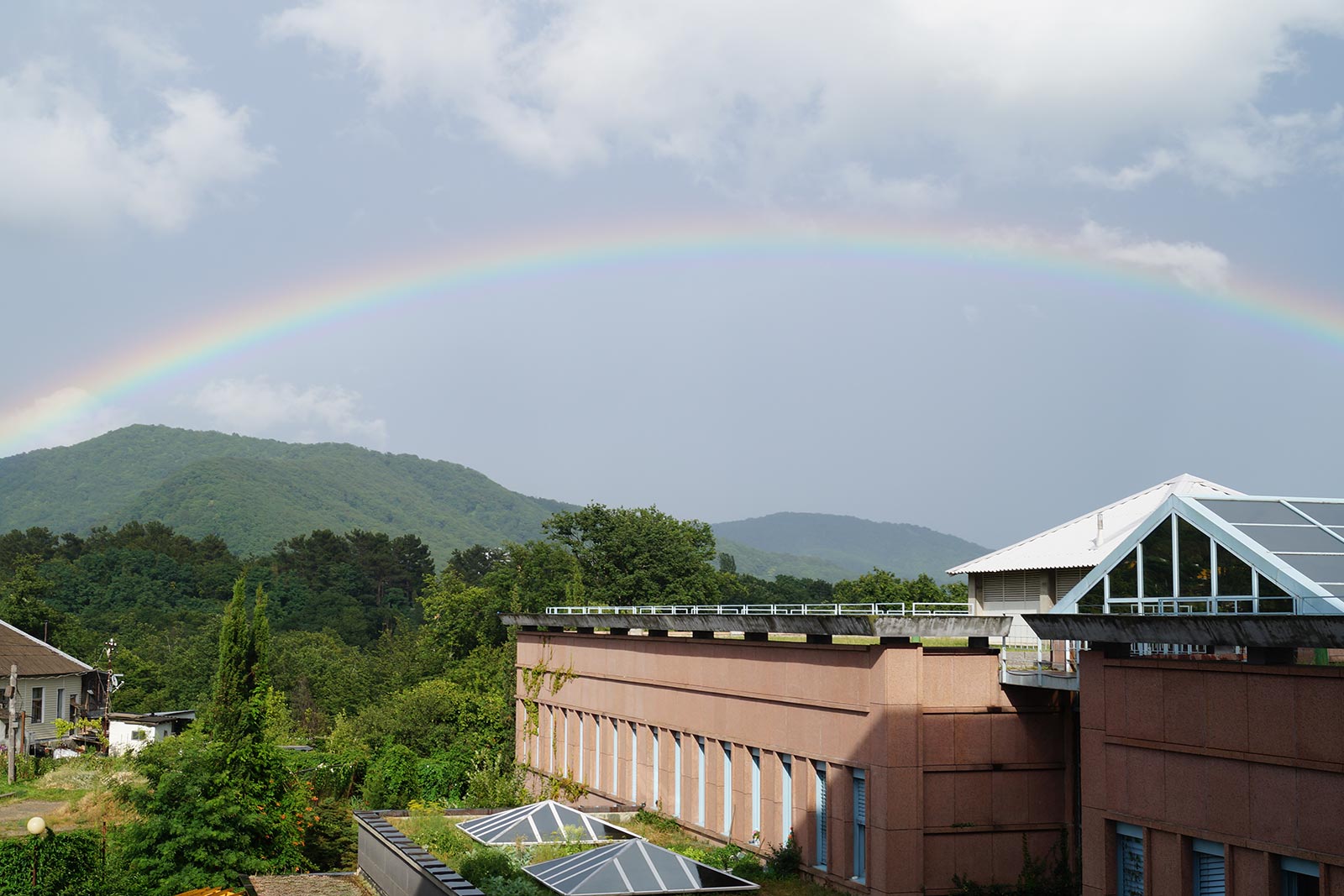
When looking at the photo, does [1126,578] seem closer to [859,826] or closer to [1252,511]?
[1252,511]

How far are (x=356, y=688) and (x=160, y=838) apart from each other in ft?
154

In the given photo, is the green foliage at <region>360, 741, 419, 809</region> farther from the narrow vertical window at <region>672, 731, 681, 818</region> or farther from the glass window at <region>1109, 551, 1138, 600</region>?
the glass window at <region>1109, 551, 1138, 600</region>

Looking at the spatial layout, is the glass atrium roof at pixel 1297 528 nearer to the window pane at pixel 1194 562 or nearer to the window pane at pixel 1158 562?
the window pane at pixel 1194 562

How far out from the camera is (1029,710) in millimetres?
23094

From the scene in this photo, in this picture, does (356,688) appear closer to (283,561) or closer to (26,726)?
(26,726)

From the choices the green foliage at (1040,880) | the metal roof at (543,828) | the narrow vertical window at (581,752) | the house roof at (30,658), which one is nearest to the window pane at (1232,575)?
the green foliage at (1040,880)

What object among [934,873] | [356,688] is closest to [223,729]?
[934,873]

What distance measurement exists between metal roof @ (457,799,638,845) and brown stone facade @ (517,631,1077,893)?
2360mm

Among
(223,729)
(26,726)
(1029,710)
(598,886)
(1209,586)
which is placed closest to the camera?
(1209,586)

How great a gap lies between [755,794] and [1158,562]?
40.2 ft

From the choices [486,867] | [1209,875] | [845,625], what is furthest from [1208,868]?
[486,867]

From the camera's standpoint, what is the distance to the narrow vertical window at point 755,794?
87.4 ft

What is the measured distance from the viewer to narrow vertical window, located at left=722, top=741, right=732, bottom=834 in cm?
2811

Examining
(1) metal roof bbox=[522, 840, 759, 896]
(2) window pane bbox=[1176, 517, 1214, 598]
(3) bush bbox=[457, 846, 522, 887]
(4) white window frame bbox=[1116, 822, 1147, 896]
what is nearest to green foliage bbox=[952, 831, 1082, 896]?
(1) metal roof bbox=[522, 840, 759, 896]
